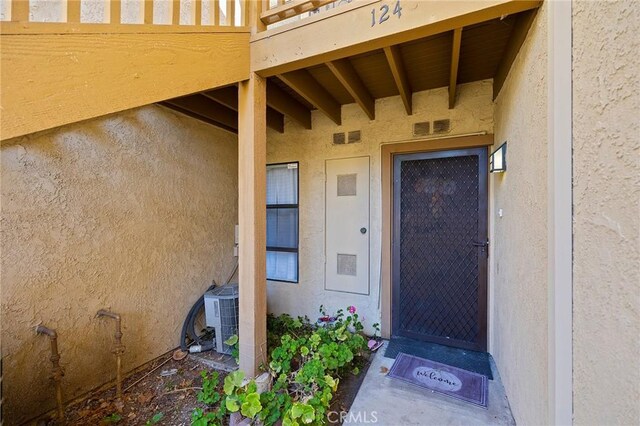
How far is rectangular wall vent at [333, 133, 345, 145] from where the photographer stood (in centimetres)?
310

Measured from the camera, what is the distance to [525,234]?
4.82 feet

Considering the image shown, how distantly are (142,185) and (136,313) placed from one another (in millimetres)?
1187

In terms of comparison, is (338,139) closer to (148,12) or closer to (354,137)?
(354,137)

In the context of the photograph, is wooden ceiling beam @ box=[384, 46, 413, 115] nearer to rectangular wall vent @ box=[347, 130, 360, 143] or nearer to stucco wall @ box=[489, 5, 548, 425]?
rectangular wall vent @ box=[347, 130, 360, 143]

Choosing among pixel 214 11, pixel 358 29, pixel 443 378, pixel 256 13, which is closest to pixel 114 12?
pixel 214 11

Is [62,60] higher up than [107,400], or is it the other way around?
[62,60]

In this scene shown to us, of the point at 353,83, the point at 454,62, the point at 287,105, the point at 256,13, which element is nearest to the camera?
the point at 256,13

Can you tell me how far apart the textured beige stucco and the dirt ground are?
1.56m

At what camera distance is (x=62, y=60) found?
105 centimetres

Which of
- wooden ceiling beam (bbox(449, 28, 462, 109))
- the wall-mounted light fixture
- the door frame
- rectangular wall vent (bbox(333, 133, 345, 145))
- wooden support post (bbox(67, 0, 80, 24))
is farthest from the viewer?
rectangular wall vent (bbox(333, 133, 345, 145))

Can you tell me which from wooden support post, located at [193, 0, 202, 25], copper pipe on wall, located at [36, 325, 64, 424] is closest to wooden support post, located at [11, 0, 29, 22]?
wooden support post, located at [193, 0, 202, 25]

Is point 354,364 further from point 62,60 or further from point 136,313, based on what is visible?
point 62,60

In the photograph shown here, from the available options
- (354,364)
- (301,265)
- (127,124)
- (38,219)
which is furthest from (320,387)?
(127,124)

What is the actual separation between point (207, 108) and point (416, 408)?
11.0 feet
